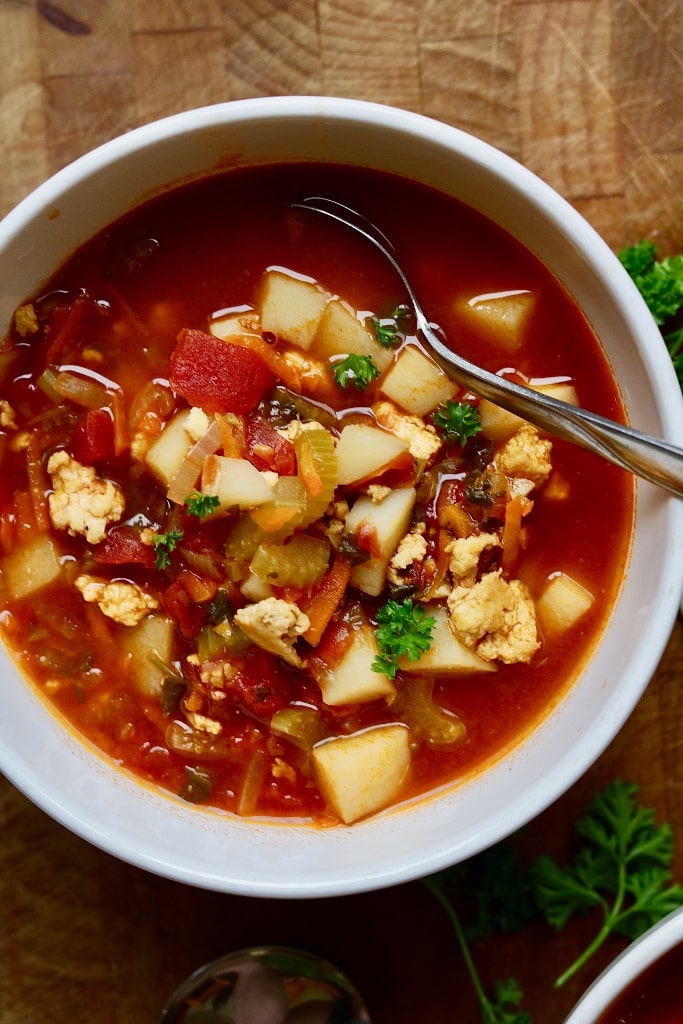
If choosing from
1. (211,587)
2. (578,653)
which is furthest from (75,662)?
(578,653)

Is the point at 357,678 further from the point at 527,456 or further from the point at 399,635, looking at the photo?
the point at 527,456

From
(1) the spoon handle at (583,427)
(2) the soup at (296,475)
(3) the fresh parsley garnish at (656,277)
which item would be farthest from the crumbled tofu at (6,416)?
(3) the fresh parsley garnish at (656,277)

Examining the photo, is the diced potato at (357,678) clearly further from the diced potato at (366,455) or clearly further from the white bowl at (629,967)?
the white bowl at (629,967)

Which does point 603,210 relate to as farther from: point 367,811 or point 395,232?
point 367,811

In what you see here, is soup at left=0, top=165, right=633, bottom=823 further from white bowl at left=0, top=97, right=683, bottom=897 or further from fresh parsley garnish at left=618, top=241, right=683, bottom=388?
fresh parsley garnish at left=618, top=241, right=683, bottom=388

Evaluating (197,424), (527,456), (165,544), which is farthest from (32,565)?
(527,456)

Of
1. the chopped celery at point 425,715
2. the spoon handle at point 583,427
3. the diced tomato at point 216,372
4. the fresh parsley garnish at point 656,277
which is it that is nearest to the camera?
the spoon handle at point 583,427
